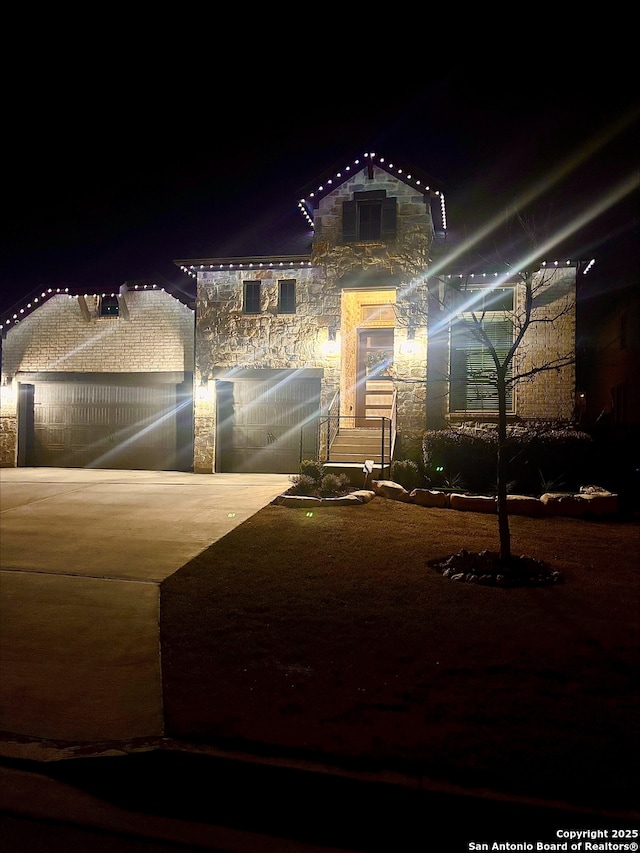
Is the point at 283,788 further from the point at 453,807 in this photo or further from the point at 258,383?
the point at 258,383

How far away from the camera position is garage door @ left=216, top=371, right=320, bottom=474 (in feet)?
52.5

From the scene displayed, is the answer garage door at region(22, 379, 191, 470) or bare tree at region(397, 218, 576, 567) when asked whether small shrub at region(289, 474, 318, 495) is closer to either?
bare tree at region(397, 218, 576, 567)

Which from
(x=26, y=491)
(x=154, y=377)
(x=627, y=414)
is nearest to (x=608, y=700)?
(x=26, y=491)

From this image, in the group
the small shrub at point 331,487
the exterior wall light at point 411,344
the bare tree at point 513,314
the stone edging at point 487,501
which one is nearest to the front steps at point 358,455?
the small shrub at point 331,487

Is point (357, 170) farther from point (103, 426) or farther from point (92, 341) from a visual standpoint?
point (103, 426)

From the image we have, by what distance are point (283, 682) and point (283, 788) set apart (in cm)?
99

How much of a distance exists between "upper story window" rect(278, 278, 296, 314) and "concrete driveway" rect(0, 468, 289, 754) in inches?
229

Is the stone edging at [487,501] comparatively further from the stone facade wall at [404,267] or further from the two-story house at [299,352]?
the stone facade wall at [404,267]

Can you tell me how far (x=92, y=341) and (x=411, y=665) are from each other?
1629 cm

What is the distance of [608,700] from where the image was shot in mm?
3574

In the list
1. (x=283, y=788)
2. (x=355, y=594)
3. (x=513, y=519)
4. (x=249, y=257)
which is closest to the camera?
(x=283, y=788)

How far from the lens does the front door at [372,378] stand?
55.2ft

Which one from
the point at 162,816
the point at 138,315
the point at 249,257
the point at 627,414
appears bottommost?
the point at 162,816

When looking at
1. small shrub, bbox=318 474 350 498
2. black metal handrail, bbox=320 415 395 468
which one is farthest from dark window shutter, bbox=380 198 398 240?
small shrub, bbox=318 474 350 498
